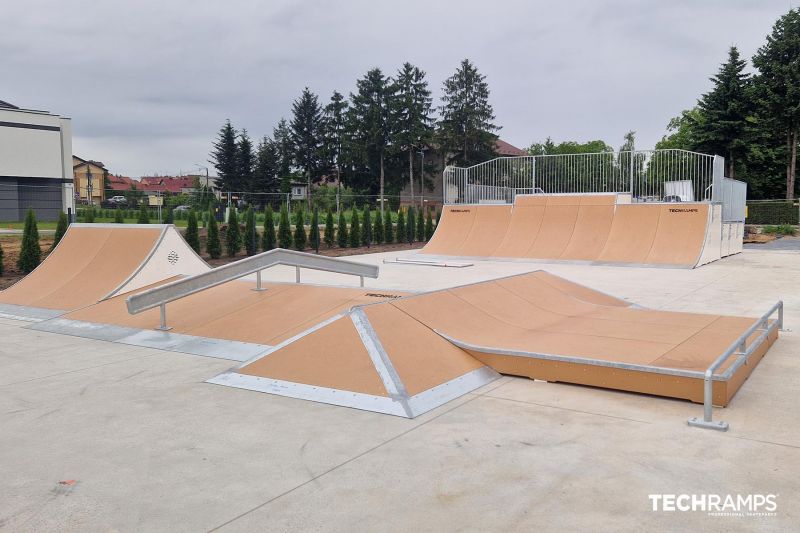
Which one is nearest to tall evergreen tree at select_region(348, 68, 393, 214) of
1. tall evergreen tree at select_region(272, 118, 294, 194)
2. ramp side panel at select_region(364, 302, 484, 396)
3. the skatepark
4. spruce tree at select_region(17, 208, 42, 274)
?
tall evergreen tree at select_region(272, 118, 294, 194)

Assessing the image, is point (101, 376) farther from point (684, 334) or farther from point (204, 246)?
point (204, 246)

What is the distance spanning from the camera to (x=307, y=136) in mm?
56812

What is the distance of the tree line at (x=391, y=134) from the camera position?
164 feet

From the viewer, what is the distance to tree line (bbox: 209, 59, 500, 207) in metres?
50.0

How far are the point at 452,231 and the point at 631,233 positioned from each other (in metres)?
6.10

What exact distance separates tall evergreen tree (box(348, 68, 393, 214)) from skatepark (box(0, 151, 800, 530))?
4162 cm

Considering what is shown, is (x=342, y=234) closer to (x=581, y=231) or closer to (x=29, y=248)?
(x=581, y=231)

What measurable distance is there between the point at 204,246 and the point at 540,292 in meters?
13.5

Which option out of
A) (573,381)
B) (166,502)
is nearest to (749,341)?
(573,381)

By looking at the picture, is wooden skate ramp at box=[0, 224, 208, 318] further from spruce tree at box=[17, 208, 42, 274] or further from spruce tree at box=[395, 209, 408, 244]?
spruce tree at box=[395, 209, 408, 244]

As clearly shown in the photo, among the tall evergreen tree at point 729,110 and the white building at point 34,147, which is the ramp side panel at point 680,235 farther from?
A: the white building at point 34,147

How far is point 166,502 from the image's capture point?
9.75 ft

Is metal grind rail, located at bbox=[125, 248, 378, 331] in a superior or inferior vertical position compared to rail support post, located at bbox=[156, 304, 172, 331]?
superior

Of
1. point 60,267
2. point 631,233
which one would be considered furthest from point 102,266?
point 631,233
